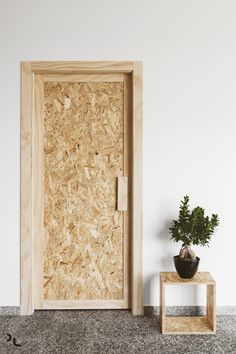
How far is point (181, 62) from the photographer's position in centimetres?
Answer: 285

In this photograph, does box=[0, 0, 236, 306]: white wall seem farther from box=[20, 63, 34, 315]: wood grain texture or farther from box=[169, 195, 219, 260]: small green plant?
box=[169, 195, 219, 260]: small green plant

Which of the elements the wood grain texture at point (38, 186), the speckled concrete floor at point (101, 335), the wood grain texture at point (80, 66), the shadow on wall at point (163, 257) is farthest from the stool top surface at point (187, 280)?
the wood grain texture at point (80, 66)

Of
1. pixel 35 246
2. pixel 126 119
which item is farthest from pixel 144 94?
pixel 35 246

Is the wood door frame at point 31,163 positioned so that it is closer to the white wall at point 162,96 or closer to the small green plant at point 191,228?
the white wall at point 162,96

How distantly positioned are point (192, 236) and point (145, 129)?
2.88 ft

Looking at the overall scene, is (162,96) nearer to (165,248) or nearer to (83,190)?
(83,190)

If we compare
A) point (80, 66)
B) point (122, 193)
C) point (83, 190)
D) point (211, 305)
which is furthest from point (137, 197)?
point (80, 66)

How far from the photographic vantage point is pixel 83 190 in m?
2.96

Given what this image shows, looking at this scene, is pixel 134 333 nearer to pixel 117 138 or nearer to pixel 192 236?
pixel 192 236

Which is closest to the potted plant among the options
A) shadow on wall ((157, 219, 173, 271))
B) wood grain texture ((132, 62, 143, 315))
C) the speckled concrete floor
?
shadow on wall ((157, 219, 173, 271))

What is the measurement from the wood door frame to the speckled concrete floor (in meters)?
0.16

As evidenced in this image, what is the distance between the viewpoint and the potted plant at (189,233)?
102 inches

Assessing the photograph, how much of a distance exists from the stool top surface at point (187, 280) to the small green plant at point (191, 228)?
15 cm

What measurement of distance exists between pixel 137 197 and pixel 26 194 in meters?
0.85
